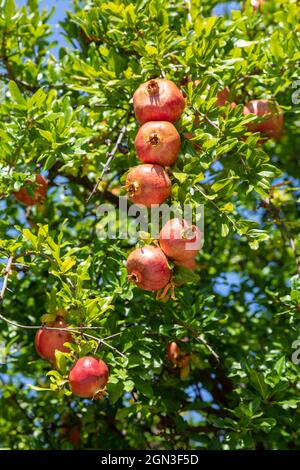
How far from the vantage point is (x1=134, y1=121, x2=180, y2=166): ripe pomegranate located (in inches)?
79.8

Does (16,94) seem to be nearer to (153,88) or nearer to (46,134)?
(46,134)

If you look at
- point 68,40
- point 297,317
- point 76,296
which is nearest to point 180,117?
point 76,296

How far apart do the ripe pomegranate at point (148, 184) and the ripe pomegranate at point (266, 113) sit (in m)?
0.73

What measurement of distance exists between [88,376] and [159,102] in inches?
31.4

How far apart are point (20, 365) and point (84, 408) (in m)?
0.32

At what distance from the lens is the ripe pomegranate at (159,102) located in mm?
2082

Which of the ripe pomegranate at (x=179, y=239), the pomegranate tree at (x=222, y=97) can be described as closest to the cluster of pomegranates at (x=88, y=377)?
the ripe pomegranate at (x=179, y=239)

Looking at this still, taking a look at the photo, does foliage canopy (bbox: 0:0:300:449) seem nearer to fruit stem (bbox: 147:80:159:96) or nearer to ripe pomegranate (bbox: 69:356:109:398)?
ripe pomegranate (bbox: 69:356:109:398)

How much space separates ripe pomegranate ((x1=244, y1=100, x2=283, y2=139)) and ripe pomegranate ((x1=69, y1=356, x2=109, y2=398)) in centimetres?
110

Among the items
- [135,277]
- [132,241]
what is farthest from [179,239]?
[132,241]

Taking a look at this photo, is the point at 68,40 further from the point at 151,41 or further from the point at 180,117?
the point at 180,117

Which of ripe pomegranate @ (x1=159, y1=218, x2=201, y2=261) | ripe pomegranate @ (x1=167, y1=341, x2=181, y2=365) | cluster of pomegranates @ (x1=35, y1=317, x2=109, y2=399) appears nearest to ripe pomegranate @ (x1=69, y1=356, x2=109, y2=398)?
cluster of pomegranates @ (x1=35, y1=317, x2=109, y2=399)

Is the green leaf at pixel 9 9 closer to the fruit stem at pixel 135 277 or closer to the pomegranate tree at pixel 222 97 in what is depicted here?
the pomegranate tree at pixel 222 97
